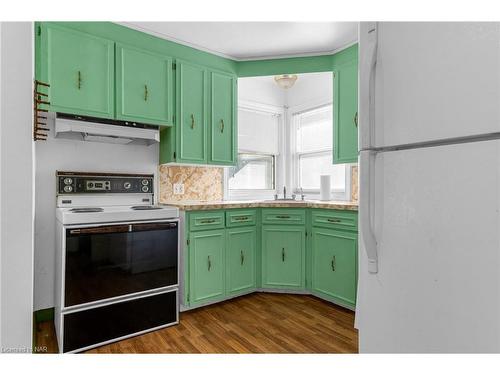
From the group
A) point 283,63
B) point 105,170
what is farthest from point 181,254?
point 283,63

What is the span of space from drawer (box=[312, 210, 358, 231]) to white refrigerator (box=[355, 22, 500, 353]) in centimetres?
129

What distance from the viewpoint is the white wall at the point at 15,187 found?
3.79 feet

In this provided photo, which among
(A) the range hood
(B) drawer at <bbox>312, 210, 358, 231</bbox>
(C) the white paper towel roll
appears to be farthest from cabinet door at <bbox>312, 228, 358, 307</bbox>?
(A) the range hood

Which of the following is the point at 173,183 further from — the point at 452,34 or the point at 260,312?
the point at 452,34

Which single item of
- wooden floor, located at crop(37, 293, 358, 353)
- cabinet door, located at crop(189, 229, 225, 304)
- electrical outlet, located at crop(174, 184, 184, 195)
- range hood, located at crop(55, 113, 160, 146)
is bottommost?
wooden floor, located at crop(37, 293, 358, 353)

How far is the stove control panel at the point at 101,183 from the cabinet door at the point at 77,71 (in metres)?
0.54

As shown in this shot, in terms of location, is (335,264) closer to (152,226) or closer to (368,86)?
(152,226)

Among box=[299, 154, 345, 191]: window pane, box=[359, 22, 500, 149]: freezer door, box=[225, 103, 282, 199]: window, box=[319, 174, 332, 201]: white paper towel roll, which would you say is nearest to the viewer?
box=[359, 22, 500, 149]: freezer door

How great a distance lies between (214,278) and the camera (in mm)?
2543

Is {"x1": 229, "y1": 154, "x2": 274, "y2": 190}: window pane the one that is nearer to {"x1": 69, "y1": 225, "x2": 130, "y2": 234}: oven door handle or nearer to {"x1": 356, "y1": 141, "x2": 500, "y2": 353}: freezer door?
{"x1": 69, "y1": 225, "x2": 130, "y2": 234}: oven door handle

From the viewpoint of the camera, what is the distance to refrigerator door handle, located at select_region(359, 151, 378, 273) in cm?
106

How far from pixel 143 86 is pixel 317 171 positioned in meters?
2.08

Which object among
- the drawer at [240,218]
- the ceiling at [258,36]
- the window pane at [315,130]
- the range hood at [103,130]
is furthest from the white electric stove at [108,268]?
the window pane at [315,130]

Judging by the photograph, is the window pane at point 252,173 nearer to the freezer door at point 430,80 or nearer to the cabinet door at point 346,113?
the cabinet door at point 346,113
